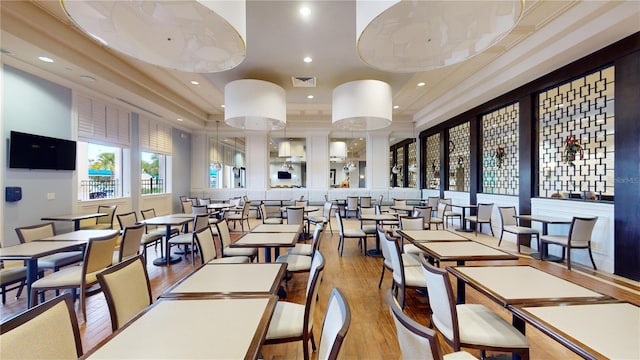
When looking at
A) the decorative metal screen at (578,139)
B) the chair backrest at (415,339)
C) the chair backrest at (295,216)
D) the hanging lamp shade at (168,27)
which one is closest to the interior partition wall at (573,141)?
the decorative metal screen at (578,139)

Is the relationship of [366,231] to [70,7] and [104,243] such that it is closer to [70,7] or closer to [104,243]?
[104,243]

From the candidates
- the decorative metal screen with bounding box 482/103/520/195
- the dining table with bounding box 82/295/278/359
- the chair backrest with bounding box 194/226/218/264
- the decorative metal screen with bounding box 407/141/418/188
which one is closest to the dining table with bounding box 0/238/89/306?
the chair backrest with bounding box 194/226/218/264

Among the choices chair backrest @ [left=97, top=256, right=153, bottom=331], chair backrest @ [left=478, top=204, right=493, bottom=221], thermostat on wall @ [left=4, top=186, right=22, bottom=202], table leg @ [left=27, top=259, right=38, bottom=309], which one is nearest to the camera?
chair backrest @ [left=97, top=256, right=153, bottom=331]

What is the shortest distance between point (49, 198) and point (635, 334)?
24.0 ft

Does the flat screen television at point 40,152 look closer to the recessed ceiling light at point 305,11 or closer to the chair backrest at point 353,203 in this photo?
the recessed ceiling light at point 305,11

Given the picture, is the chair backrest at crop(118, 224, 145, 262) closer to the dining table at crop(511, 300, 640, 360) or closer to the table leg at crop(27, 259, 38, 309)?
the table leg at crop(27, 259, 38, 309)

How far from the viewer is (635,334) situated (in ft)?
3.78

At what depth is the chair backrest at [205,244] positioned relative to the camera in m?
2.89

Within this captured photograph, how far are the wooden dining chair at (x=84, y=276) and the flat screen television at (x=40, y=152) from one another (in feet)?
9.67

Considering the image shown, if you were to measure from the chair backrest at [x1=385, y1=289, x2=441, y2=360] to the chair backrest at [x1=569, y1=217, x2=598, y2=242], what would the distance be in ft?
14.6

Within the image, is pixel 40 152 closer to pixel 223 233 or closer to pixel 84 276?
pixel 84 276

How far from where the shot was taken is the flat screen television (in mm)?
4152

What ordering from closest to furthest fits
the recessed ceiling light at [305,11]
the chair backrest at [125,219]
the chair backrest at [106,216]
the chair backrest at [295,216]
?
the recessed ceiling light at [305,11] < the chair backrest at [125,219] < the chair backrest at [295,216] < the chair backrest at [106,216]

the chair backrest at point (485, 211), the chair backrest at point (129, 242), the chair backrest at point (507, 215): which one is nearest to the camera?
the chair backrest at point (129, 242)
